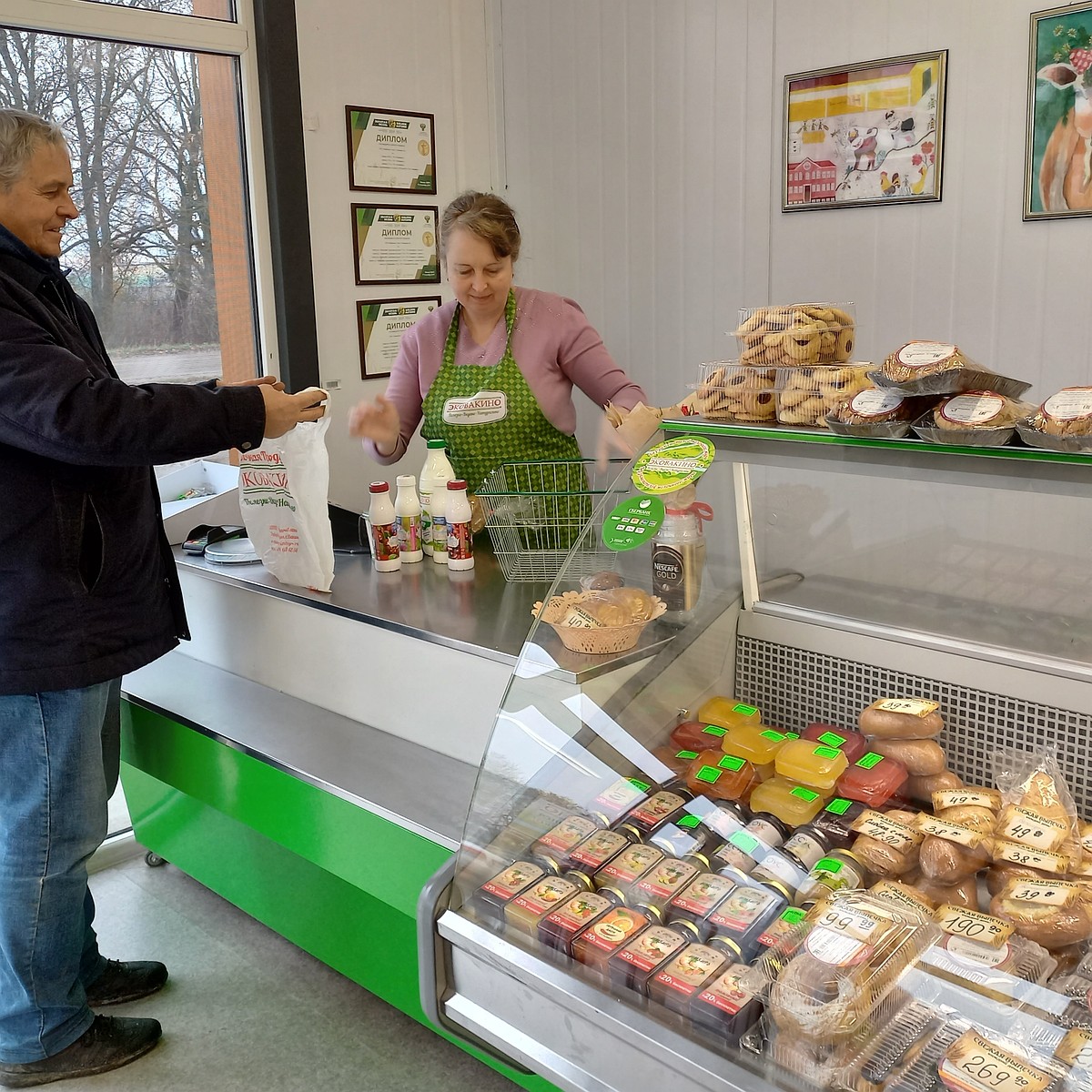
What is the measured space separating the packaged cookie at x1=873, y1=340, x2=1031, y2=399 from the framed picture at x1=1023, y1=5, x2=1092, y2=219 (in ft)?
6.58

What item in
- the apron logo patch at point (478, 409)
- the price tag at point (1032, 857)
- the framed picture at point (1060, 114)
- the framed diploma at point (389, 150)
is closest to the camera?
the price tag at point (1032, 857)

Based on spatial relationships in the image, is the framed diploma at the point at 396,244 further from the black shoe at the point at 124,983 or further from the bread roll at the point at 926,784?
the bread roll at the point at 926,784

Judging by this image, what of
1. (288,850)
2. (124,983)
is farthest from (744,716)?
(124,983)

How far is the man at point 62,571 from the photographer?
6.43 ft

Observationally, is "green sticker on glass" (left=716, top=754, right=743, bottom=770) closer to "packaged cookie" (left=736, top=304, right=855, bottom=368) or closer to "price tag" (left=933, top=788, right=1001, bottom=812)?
"price tag" (left=933, top=788, right=1001, bottom=812)

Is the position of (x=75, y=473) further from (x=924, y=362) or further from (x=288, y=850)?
(x=924, y=362)

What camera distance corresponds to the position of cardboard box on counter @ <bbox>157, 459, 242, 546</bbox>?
3.08 m

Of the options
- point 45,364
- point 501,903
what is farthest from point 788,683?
point 45,364

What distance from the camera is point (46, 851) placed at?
2.26 meters

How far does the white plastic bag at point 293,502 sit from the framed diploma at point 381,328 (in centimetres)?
197

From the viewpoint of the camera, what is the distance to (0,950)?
7.54 ft

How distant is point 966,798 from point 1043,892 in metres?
0.19

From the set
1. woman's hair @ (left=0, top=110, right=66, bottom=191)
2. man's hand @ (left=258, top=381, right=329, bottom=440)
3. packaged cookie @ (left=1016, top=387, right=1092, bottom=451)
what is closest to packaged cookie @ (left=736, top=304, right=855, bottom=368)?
packaged cookie @ (left=1016, top=387, right=1092, bottom=451)

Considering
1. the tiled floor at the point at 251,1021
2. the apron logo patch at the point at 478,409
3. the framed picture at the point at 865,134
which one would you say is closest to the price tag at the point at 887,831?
the tiled floor at the point at 251,1021
